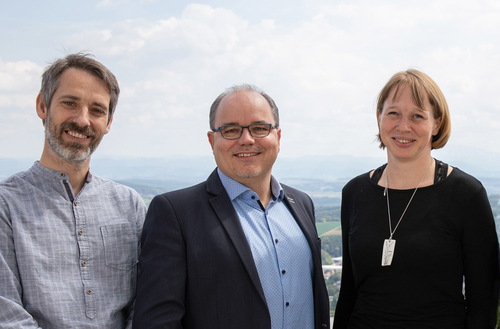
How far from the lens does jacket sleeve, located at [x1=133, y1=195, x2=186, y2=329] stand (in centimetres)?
202

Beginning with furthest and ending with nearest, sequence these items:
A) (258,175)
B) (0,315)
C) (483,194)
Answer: (258,175)
(483,194)
(0,315)

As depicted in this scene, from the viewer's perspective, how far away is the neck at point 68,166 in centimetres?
230

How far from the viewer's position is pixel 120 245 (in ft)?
7.70

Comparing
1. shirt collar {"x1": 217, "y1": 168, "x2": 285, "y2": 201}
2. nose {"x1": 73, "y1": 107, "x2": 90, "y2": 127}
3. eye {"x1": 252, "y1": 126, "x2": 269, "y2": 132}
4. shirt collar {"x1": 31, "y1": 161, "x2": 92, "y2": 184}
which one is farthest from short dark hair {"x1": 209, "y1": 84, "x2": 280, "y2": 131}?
shirt collar {"x1": 31, "y1": 161, "x2": 92, "y2": 184}

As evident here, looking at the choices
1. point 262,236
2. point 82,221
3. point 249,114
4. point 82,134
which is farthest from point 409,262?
point 82,134

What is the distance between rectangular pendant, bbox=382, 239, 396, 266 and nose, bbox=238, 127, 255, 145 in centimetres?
92

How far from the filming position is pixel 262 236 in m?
2.30

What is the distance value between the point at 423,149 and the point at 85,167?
6.31 feet

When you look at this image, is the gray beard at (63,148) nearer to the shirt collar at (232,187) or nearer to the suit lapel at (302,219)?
the shirt collar at (232,187)

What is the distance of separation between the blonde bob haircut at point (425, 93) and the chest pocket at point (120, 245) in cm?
166

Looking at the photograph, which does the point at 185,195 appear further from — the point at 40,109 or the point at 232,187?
the point at 40,109

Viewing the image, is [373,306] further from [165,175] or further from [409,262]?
[165,175]

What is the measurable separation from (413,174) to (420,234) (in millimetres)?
359

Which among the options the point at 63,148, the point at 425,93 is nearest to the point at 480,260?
the point at 425,93
